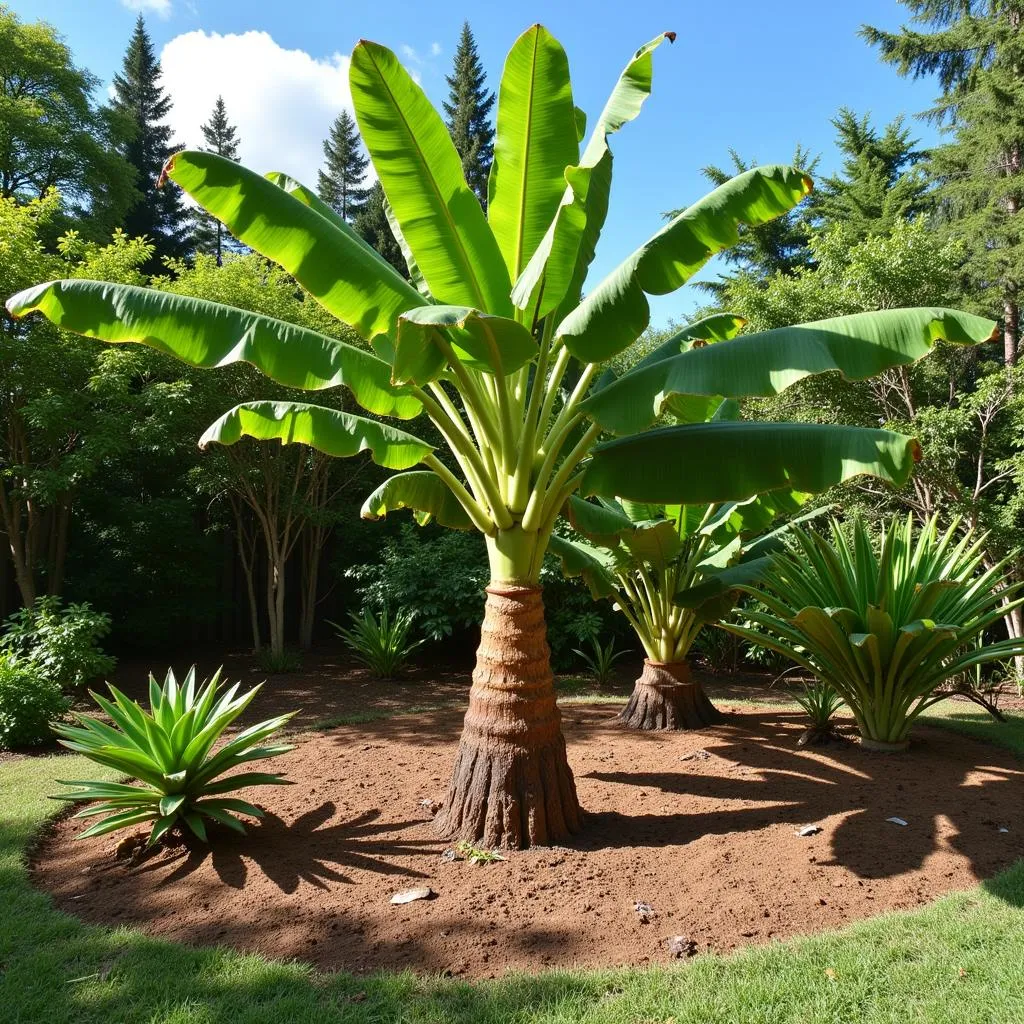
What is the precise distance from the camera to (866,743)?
240 inches

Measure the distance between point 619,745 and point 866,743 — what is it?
208 cm

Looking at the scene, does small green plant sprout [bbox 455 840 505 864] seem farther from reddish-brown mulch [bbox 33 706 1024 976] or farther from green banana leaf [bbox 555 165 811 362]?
green banana leaf [bbox 555 165 811 362]

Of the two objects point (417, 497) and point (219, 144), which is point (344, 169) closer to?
point (219, 144)

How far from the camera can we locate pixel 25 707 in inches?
255

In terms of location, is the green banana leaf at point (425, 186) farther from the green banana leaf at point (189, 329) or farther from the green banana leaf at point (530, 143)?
the green banana leaf at point (189, 329)

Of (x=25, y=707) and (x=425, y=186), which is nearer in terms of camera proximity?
(x=425, y=186)

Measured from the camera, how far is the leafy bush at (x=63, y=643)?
7523mm

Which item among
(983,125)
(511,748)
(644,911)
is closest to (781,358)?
(511,748)

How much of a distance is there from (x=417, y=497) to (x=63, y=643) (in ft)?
15.7

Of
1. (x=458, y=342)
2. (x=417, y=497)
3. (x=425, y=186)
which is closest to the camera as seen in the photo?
(x=458, y=342)

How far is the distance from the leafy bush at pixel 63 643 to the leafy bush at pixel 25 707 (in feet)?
2.02

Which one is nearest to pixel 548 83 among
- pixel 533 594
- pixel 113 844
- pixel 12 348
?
pixel 533 594

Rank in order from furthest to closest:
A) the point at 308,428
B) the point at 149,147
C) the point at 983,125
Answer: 1. the point at 149,147
2. the point at 983,125
3. the point at 308,428

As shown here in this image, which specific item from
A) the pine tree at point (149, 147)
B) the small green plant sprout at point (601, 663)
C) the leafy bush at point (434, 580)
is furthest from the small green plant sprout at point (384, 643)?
the pine tree at point (149, 147)
